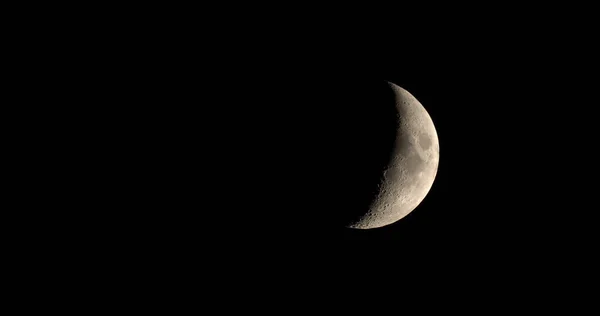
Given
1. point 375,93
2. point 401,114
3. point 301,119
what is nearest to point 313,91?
point 301,119

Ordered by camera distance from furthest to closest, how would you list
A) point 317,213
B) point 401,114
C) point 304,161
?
1. point 401,114
2. point 317,213
3. point 304,161

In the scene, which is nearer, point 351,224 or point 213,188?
point 213,188

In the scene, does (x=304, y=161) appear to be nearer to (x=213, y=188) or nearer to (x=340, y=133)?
(x=340, y=133)

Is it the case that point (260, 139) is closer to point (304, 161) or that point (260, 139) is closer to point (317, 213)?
point (304, 161)

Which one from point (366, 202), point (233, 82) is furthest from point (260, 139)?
point (366, 202)

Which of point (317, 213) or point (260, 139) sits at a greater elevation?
point (260, 139)

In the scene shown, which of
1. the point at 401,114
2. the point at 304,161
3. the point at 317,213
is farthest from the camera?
the point at 401,114

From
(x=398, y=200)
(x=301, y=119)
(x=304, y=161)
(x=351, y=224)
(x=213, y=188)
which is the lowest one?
(x=351, y=224)
